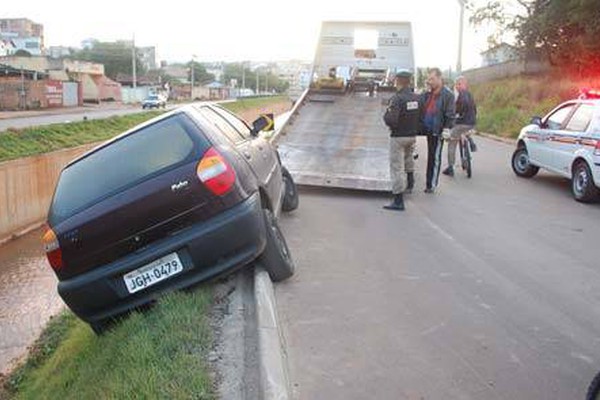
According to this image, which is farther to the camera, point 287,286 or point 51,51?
point 51,51

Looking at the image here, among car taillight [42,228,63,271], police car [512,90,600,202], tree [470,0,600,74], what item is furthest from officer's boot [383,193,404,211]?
tree [470,0,600,74]

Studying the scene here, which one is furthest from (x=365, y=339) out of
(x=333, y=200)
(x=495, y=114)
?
(x=495, y=114)

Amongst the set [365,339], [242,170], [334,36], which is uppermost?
[334,36]

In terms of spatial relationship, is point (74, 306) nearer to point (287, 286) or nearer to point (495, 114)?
point (287, 286)

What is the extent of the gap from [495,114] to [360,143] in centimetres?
1541

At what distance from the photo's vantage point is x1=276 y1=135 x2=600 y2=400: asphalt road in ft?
13.4

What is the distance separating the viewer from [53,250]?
499 cm

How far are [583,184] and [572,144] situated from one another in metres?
0.74

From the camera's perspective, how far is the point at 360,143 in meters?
11.6

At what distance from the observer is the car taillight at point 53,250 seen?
16.3 feet

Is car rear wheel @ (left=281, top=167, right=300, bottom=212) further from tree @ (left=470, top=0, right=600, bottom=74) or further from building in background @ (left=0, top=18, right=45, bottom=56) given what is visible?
building in background @ (left=0, top=18, right=45, bottom=56)

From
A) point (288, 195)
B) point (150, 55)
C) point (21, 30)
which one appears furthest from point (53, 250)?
point (150, 55)

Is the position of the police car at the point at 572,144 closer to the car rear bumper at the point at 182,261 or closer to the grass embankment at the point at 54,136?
the car rear bumper at the point at 182,261

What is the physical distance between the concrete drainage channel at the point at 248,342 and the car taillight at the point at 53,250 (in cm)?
119
